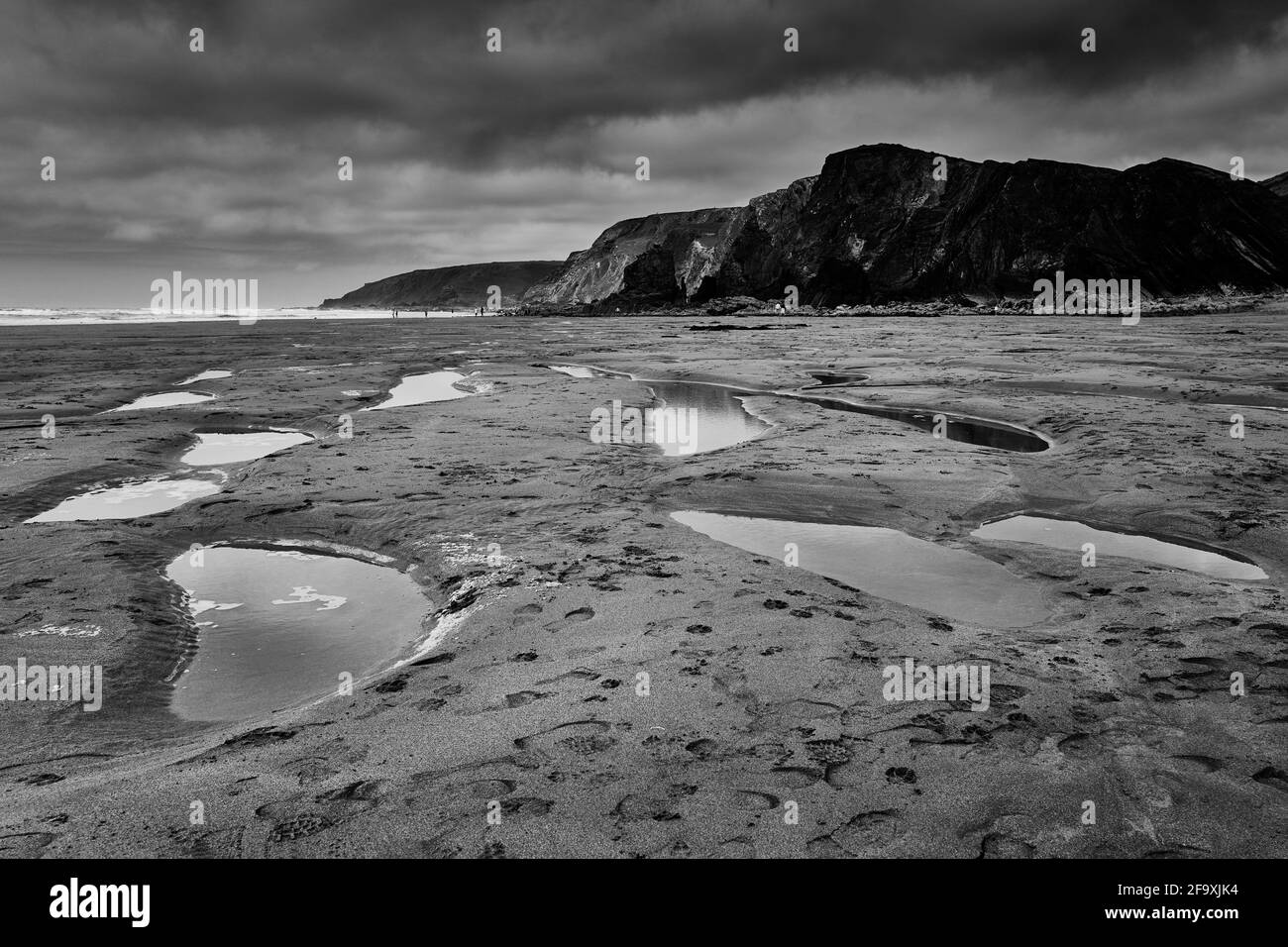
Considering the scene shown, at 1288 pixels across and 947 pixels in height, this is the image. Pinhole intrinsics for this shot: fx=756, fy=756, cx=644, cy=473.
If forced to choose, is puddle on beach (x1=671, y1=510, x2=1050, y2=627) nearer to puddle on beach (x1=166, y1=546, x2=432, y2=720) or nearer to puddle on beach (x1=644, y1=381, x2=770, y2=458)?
puddle on beach (x1=166, y1=546, x2=432, y2=720)

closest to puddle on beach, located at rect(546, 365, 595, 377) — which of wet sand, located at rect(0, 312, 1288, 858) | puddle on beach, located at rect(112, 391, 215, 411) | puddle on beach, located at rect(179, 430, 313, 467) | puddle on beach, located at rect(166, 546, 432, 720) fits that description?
puddle on beach, located at rect(112, 391, 215, 411)

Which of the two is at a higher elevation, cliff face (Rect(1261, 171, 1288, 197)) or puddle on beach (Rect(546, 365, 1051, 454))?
cliff face (Rect(1261, 171, 1288, 197))

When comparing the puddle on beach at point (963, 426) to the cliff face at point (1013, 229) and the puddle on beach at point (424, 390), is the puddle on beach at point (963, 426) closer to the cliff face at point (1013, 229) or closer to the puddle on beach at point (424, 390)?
the puddle on beach at point (424, 390)

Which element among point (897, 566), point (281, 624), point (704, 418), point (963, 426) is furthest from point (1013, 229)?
point (281, 624)

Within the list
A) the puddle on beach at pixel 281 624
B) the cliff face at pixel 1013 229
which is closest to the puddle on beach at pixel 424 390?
the puddle on beach at pixel 281 624

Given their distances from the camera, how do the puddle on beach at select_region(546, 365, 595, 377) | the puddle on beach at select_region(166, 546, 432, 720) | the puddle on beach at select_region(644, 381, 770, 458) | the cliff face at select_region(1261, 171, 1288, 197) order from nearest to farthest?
1. the puddle on beach at select_region(166, 546, 432, 720)
2. the puddle on beach at select_region(644, 381, 770, 458)
3. the puddle on beach at select_region(546, 365, 595, 377)
4. the cliff face at select_region(1261, 171, 1288, 197)

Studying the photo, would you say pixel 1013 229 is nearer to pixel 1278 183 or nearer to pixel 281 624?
pixel 1278 183
